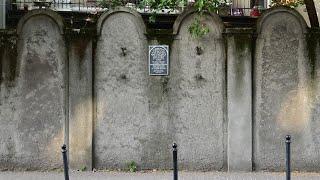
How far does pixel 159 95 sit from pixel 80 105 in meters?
1.50

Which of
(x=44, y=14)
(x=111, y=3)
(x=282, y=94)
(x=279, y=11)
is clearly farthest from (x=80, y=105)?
(x=279, y=11)

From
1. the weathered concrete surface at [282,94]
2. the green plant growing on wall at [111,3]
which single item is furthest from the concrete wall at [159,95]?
the green plant growing on wall at [111,3]

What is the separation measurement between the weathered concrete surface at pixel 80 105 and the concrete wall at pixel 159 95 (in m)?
0.02

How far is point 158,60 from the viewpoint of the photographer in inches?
481

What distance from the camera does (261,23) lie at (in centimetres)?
1217

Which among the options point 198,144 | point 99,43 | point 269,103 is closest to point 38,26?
point 99,43

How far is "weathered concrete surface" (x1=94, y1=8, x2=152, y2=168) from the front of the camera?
1224cm

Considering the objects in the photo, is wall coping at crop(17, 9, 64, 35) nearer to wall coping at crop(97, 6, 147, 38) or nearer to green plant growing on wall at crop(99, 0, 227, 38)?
wall coping at crop(97, 6, 147, 38)

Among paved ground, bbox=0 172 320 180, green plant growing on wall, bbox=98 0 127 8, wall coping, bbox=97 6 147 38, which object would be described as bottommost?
paved ground, bbox=0 172 320 180

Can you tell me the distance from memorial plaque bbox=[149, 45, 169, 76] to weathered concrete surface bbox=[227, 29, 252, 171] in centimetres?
118

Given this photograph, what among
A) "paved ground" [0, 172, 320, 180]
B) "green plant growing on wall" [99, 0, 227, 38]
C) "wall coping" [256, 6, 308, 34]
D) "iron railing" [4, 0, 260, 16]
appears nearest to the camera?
"paved ground" [0, 172, 320, 180]

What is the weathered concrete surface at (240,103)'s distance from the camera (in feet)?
40.0

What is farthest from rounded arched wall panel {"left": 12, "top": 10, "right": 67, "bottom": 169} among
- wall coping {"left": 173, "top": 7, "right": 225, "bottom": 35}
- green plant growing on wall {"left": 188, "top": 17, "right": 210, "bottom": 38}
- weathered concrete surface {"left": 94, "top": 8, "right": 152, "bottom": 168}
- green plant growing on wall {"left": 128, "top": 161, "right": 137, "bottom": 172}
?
green plant growing on wall {"left": 188, "top": 17, "right": 210, "bottom": 38}

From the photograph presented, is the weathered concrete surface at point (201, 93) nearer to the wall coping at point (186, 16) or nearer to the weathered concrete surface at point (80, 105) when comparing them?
the wall coping at point (186, 16)
